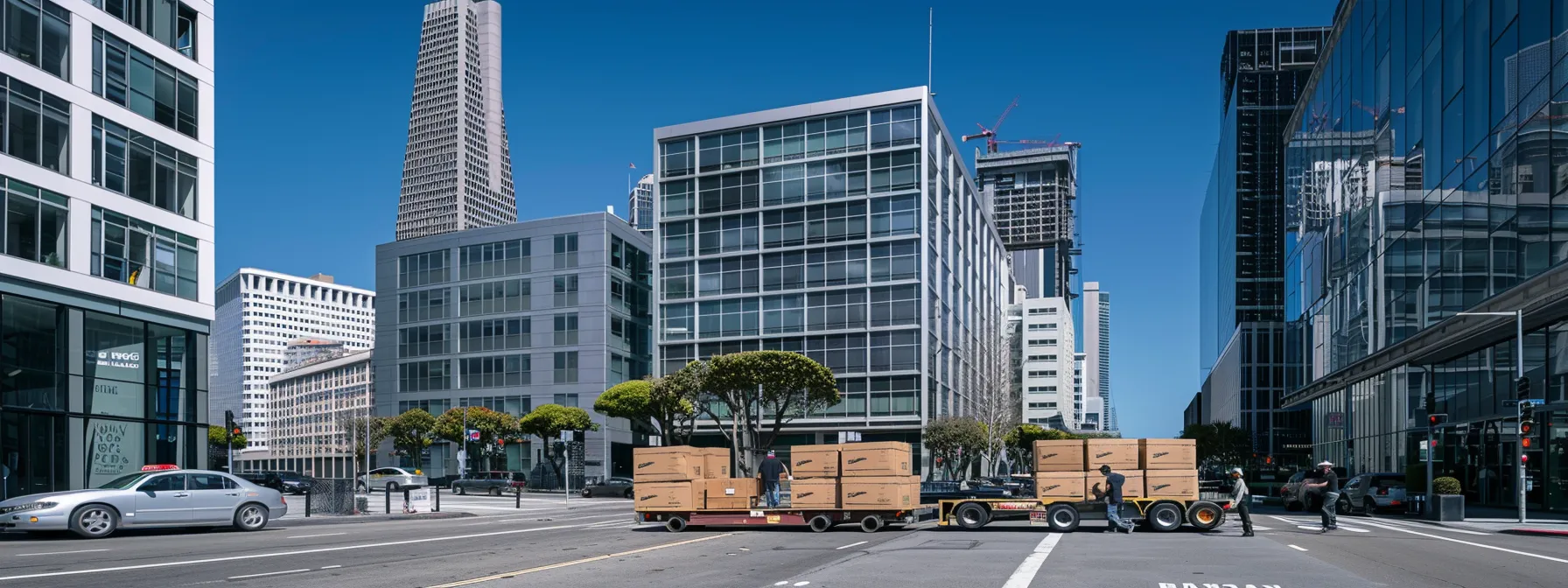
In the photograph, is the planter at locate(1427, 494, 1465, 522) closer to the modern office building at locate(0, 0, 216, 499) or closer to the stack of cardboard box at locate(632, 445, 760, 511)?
the stack of cardboard box at locate(632, 445, 760, 511)

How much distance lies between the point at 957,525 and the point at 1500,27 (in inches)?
956

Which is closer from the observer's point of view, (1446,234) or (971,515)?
(971,515)

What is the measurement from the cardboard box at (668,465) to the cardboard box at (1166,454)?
1000cm

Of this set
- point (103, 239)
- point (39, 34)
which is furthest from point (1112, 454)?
point (39, 34)

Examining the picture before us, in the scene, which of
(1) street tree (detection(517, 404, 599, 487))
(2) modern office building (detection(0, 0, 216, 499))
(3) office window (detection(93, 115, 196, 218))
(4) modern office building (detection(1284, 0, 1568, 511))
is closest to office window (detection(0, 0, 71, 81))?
(2) modern office building (detection(0, 0, 216, 499))

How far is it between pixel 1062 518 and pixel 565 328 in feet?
194

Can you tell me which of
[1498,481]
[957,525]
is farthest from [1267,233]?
[957,525]

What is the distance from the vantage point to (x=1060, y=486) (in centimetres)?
2641

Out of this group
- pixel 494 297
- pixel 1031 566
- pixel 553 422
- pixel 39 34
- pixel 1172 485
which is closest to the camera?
pixel 1031 566

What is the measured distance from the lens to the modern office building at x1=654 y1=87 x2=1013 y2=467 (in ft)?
246

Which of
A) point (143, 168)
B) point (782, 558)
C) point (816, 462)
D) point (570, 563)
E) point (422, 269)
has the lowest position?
point (782, 558)

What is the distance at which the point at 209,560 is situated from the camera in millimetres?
17359

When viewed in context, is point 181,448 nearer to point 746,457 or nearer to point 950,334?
point 746,457

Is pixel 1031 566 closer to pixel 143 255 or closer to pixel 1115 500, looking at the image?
pixel 1115 500
